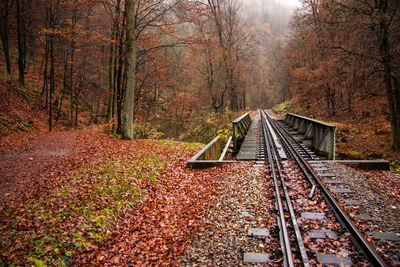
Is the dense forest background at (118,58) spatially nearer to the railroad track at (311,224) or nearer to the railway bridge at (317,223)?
the railway bridge at (317,223)

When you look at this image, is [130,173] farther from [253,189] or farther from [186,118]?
[186,118]

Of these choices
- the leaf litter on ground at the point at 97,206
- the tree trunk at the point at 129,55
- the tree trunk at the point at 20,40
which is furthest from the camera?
the tree trunk at the point at 20,40

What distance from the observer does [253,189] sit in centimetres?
576

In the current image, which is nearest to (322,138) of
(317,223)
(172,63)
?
(317,223)

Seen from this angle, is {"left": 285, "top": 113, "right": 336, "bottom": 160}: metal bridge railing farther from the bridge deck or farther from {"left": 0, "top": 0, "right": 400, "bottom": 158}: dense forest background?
the bridge deck

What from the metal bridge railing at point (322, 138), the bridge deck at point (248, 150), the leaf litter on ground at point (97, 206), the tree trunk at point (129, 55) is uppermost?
the tree trunk at point (129, 55)

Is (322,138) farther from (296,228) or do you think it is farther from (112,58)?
(112,58)

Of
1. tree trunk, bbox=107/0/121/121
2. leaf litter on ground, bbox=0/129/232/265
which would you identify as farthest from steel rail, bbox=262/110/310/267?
tree trunk, bbox=107/0/121/121

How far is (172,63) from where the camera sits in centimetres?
1491

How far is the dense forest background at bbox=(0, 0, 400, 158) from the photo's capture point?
1045cm

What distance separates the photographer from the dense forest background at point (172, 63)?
34.3 ft

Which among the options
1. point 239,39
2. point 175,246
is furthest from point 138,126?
point 239,39

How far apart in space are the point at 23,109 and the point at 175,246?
14155 mm

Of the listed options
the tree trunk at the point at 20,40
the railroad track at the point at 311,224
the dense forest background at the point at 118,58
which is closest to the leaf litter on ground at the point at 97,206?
the railroad track at the point at 311,224
